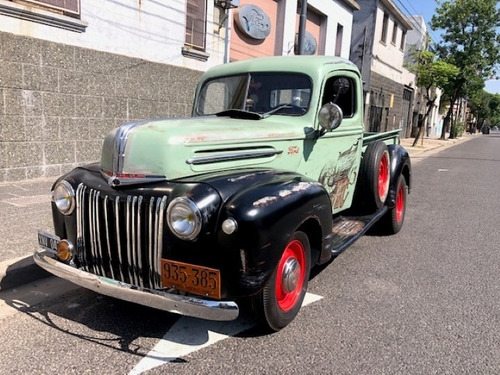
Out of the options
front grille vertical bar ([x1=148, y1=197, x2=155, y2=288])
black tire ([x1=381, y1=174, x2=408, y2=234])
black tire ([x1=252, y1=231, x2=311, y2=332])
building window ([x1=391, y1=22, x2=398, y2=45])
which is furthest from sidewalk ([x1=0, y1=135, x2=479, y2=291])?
building window ([x1=391, y1=22, x2=398, y2=45])

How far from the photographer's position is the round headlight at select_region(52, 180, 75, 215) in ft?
9.53

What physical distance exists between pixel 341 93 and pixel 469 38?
106 ft

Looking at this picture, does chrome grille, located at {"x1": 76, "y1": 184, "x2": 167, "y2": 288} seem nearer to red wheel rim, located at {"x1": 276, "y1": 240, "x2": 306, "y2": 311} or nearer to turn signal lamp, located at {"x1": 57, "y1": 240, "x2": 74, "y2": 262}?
turn signal lamp, located at {"x1": 57, "y1": 240, "x2": 74, "y2": 262}

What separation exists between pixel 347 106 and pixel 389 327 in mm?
2280

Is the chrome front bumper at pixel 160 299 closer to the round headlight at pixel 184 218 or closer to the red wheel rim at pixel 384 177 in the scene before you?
the round headlight at pixel 184 218

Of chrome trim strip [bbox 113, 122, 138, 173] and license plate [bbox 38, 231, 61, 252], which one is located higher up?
chrome trim strip [bbox 113, 122, 138, 173]

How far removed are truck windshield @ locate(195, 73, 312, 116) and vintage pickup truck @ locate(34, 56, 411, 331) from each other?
0.5 inches

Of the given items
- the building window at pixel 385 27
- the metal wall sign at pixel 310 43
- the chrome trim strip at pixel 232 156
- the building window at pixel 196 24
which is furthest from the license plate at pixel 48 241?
the building window at pixel 385 27

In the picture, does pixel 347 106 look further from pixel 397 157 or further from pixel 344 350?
pixel 344 350

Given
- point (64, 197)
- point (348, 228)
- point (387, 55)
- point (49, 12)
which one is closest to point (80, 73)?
point (49, 12)

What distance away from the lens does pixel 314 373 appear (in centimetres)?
248

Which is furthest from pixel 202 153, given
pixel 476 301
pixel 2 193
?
pixel 2 193

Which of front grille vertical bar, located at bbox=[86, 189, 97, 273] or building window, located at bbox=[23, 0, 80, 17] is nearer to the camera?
front grille vertical bar, located at bbox=[86, 189, 97, 273]

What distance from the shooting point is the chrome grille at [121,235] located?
255cm
